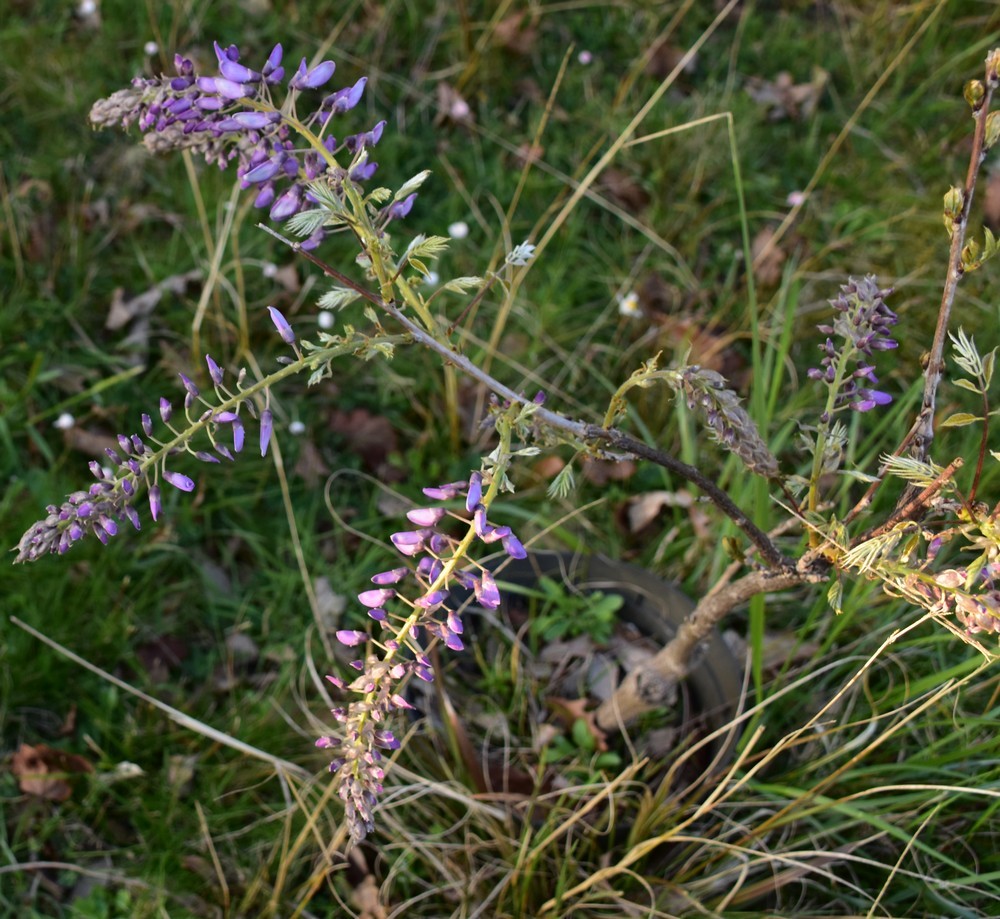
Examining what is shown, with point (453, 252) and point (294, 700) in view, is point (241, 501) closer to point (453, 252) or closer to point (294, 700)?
point (294, 700)

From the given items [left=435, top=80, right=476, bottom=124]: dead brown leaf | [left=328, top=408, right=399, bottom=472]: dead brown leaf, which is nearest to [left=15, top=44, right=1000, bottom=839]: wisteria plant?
[left=328, top=408, right=399, bottom=472]: dead brown leaf

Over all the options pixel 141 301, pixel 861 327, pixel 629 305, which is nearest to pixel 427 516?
pixel 861 327

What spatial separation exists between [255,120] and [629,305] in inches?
80.3

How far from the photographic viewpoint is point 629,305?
3090mm

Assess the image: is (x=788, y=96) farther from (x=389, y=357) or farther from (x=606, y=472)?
(x=389, y=357)

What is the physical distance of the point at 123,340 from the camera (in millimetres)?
3066

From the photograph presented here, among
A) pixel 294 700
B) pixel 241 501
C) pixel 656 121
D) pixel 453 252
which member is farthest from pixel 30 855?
pixel 656 121

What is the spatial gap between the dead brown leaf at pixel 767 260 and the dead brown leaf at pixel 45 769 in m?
2.47

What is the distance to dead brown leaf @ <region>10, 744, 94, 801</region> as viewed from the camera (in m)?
2.37

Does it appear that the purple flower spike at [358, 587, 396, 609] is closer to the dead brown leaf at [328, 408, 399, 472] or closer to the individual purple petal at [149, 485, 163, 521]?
the individual purple petal at [149, 485, 163, 521]

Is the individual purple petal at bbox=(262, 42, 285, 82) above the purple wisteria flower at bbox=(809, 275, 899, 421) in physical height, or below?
above

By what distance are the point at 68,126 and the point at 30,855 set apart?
7.66 ft

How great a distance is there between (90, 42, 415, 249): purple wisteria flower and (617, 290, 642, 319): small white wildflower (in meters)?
1.86

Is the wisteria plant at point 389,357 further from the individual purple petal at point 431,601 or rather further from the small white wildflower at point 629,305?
the small white wildflower at point 629,305
